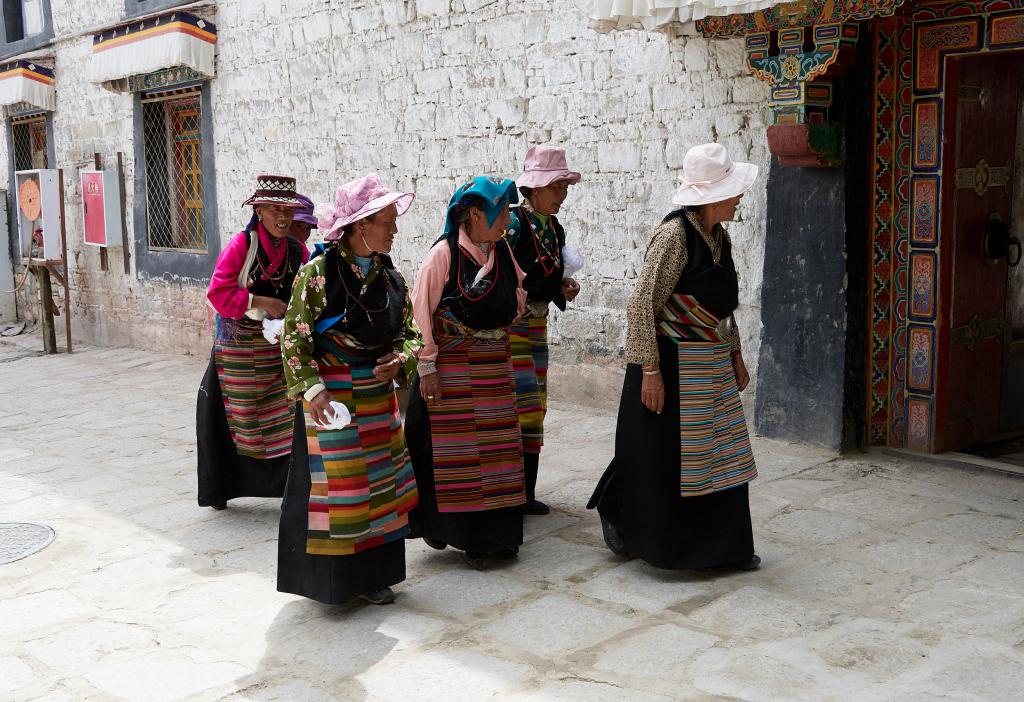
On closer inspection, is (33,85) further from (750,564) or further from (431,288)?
(750,564)

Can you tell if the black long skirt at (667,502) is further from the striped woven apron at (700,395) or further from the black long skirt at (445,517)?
→ the black long skirt at (445,517)

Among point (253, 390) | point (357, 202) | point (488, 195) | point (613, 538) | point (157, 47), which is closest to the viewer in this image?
point (357, 202)

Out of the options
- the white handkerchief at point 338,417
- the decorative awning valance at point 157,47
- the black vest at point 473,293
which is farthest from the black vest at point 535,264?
the decorative awning valance at point 157,47

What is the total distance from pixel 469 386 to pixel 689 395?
0.87m

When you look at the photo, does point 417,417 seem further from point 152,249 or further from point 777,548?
point 152,249

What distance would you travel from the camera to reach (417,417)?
4.41 metres

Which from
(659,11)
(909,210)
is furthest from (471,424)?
(909,210)

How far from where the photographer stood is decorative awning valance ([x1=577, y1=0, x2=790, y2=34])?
5.07 m

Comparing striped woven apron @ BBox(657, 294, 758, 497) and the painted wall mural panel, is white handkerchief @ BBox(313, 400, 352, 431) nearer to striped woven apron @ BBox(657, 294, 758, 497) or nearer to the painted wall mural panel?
striped woven apron @ BBox(657, 294, 758, 497)

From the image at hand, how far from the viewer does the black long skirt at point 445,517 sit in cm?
436

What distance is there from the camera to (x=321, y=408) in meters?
3.79

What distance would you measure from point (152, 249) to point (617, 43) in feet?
21.8

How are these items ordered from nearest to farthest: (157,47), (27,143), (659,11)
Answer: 1. (659,11)
2. (157,47)
3. (27,143)

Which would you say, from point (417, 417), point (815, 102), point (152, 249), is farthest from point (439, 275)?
point (152, 249)
